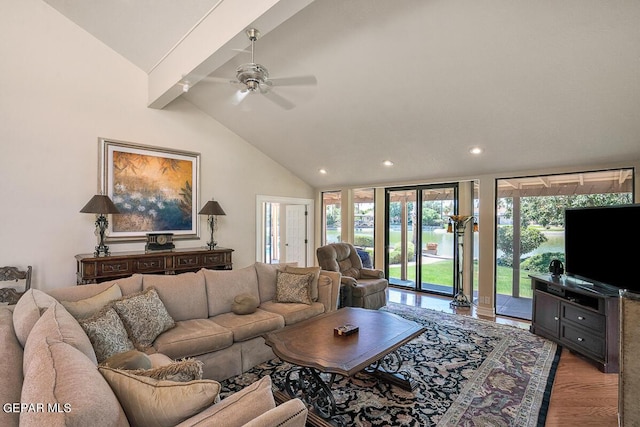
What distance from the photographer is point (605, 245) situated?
322cm

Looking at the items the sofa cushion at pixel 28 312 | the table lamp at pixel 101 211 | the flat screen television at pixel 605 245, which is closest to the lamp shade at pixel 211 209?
the table lamp at pixel 101 211

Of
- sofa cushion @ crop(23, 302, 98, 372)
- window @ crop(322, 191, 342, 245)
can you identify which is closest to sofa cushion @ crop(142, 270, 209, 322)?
sofa cushion @ crop(23, 302, 98, 372)

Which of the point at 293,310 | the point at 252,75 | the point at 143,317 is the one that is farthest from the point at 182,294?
the point at 252,75

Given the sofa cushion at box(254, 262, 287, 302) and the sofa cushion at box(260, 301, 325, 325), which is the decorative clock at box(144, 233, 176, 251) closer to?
the sofa cushion at box(254, 262, 287, 302)

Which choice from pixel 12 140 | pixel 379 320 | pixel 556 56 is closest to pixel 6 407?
pixel 379 320

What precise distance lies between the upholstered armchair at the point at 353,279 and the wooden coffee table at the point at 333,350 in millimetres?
1448

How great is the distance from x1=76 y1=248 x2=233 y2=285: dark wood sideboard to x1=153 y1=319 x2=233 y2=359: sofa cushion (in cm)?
152

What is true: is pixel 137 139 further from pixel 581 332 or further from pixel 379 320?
pixel 581 332

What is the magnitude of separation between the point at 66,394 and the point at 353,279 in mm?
3933

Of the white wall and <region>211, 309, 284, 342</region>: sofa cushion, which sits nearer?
<region>211, 309, 284, 342</region>: sofa cushion

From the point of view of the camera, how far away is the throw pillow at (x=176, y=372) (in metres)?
1.31

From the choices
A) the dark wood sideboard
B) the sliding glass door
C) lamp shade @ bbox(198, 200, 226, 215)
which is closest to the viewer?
the dark wood sideboard

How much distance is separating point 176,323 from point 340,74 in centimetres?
314

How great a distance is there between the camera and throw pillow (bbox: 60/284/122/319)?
228cm
